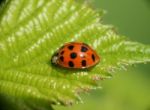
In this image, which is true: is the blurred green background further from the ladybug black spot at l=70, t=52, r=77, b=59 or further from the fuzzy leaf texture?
the fuzzy leaf texture

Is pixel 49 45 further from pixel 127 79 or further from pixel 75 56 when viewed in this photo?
pixel 127 79

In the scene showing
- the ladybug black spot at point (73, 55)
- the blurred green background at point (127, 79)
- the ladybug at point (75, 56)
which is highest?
the blurred green background at point (127, 79)

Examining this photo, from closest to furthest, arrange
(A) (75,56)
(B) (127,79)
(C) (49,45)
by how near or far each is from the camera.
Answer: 1. (C) (49,45)
2. (A) (75,56)
3. (B) (127,79)

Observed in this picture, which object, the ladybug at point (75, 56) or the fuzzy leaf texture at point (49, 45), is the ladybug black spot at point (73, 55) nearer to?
the ladybug at point (75, 56)

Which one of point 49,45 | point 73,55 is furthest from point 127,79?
point 49,45

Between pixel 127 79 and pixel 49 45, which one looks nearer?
pixel 49 45

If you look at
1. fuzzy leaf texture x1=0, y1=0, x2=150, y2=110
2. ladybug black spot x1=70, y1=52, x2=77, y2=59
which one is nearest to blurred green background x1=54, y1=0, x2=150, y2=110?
ladybug black spot x1=70, y1=52, x2=77, y2=59

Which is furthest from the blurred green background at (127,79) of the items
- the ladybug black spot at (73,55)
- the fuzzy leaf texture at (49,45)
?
the fuzzy leaf texture at (49,45)
